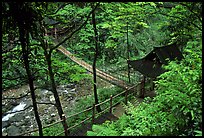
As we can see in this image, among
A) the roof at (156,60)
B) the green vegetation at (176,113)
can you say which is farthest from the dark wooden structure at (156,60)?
the green vegetation at (176,113)

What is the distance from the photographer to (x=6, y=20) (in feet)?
15.0

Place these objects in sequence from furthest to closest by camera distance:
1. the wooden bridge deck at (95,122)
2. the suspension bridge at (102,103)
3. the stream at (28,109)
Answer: the stream at (28,109) < the wooden bridge deck at (95,122) < the suspension bridge at (102,103)

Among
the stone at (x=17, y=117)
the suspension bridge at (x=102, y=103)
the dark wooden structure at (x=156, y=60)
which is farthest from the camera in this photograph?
the stone at (x=17, y=117)

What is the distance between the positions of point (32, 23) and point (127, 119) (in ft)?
9.83

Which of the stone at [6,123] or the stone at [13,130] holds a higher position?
the stone at [6,123]

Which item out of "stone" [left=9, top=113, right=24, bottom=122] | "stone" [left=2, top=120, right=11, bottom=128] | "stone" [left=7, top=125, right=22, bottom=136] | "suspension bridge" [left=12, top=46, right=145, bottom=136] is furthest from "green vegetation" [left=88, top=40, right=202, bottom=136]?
"stone" [left=9, top=113, right=24, bottom=122]

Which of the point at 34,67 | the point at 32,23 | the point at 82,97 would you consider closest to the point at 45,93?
the point at 82,97

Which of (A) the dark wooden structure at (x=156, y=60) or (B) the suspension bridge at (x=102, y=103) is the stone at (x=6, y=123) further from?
(A) the dark wooden structure at (x=156, y=60)

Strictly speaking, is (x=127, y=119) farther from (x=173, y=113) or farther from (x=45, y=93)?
(x=45, y=93)

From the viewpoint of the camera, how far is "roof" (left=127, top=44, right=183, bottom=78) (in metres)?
10.6

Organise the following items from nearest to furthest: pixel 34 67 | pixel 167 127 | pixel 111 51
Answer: pixel 167 127
pixel 34 67
pixel 111 51

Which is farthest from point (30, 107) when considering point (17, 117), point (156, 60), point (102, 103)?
point (156, 60)

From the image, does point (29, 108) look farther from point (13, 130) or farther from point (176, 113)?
point (176, 113)

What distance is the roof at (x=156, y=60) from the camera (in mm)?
10602
